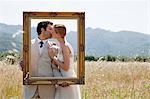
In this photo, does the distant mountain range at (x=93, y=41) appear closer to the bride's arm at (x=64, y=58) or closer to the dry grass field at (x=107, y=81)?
the bride's arm at (x=64, y=58)

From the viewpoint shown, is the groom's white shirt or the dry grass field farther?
the dry grass field

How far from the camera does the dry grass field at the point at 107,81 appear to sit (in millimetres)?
5051

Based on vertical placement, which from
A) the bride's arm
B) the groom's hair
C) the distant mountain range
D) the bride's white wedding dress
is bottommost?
the bride's white wedding dress

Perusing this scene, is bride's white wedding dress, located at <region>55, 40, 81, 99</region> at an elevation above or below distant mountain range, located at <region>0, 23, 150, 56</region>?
below

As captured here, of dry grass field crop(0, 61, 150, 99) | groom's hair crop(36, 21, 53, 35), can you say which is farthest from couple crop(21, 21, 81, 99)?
dry grass field crop(0, 61, 150, 99)

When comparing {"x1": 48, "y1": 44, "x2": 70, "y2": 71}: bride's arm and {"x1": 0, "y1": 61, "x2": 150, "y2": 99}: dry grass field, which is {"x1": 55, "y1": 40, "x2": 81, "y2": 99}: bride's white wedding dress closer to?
{"x1": 48, "y1": 44, "x2": 70, "y2": 71}: bride's arm

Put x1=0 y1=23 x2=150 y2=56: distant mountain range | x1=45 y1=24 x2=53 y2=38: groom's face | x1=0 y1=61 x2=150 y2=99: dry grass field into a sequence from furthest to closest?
1. x1=0 y1=61 x2=150 y2=99: dry grass field
2. x1=0 y1=23 x2=150 y2=56: distant mountain range
3. x1=45 y1=24 x2=53 y2=38: groom's face

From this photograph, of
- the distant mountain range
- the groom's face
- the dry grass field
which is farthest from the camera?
the dry grass field

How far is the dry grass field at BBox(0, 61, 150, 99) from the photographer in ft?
16.6

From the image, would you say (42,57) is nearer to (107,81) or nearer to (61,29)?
(61,29)

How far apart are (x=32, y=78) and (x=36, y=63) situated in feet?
0.40

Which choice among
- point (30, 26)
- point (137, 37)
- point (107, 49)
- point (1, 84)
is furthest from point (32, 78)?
point (137, 37)

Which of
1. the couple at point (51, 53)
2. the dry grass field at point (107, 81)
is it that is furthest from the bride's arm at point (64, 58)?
the dry grass field at point (107, 81)

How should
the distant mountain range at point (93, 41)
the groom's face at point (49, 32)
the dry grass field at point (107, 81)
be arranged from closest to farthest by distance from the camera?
the groom's face at point (49, 32)
the distant mountain range at point (93, 41)
the dry grass field at point (107, 81)
